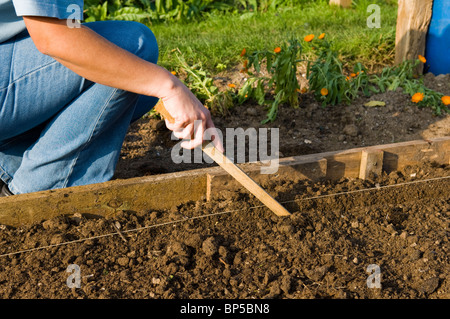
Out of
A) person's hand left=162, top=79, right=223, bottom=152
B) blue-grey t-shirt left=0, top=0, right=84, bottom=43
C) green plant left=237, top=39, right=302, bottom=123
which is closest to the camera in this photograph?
blue-grey t-shirt left=0, top=0, right=84, bottom=43

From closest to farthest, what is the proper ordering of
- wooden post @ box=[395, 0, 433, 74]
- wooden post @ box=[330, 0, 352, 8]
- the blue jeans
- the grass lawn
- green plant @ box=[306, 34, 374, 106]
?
the blue jeans → green plant @ box=[306, 34, 374, 106] → wooden post @ box=[395, 0, 433, 74] → the grass lawn → wooden post @ box=[330, 0, 352, 8]

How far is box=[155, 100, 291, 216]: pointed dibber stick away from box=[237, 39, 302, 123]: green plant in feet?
3.89

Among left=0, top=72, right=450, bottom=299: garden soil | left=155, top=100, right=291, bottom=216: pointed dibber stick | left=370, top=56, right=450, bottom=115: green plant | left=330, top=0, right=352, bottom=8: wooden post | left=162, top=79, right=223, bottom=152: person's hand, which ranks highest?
left=162, top=79, right=223, bottom=152: person's hand

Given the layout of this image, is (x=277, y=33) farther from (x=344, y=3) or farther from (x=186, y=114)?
(x=186, y=114)

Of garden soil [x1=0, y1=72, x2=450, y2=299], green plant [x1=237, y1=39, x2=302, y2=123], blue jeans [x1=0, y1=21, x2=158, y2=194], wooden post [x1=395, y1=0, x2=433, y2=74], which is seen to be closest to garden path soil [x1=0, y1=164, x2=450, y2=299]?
garden soil [x1=0, y1=72, x2=450, y2=299]

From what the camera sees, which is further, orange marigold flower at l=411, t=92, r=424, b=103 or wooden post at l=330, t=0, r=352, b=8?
wooden post at l=330, t=0, r=352, b=8

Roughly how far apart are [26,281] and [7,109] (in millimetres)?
686

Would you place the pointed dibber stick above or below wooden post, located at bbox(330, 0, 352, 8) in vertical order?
above

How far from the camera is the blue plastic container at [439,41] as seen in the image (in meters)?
3.89

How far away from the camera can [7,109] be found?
6.81 ft

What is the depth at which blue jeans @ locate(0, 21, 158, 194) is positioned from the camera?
205cm

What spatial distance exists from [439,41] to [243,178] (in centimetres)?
254

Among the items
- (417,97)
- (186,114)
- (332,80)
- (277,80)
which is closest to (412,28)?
(417,97)

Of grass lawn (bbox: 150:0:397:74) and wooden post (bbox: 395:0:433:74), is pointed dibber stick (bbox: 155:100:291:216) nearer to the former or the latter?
grass lawn (bbox: 150:0:397:74)
